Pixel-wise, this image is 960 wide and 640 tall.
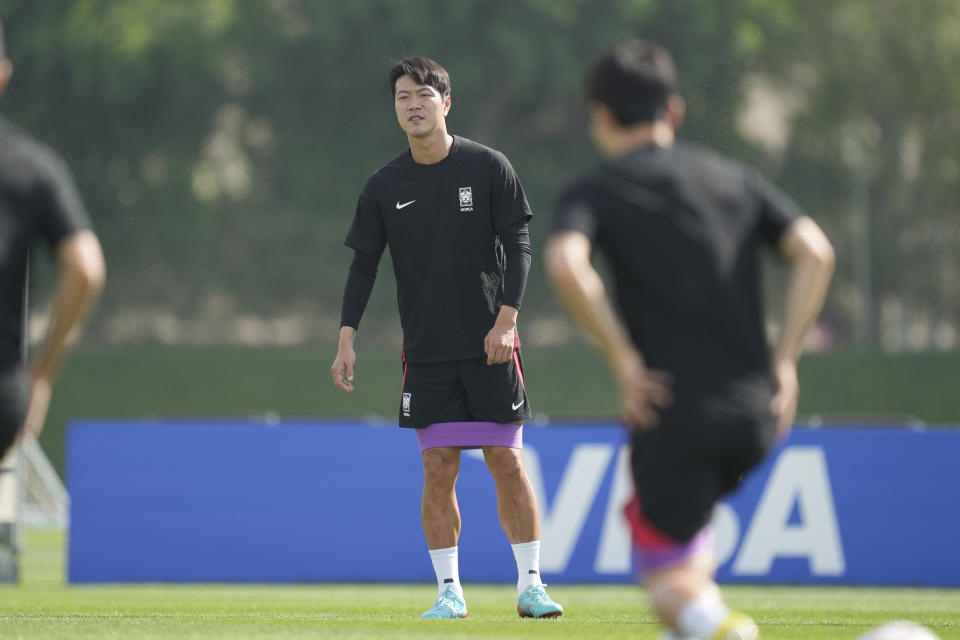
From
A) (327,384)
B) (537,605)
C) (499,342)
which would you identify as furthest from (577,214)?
(327,384)

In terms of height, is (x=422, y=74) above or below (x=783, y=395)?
above

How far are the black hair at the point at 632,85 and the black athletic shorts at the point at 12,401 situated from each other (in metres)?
1.79

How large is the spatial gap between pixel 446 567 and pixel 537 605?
1.55ft

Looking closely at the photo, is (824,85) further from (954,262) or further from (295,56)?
(295,56)

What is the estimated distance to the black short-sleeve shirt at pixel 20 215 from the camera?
433 cm

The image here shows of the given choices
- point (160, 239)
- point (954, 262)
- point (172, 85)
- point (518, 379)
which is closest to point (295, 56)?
point (172, 85)

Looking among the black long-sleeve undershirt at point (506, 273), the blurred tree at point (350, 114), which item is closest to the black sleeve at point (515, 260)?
the black long-sleeve undershirt at point (506, 273)

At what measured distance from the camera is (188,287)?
39.6m

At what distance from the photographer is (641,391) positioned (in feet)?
14.0

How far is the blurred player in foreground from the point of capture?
434 cm

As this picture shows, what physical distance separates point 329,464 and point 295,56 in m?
27.4

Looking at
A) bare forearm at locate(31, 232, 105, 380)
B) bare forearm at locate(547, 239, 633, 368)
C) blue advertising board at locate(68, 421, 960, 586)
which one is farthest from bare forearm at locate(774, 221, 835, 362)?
blue advertising board at locate(68, 421, 960, 586)

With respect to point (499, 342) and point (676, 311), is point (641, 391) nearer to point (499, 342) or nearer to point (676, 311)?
point (676, 311)

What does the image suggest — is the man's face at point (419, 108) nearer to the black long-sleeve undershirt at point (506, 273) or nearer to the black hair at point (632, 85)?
the black long-sleeve undershirt at point (506, 273)
